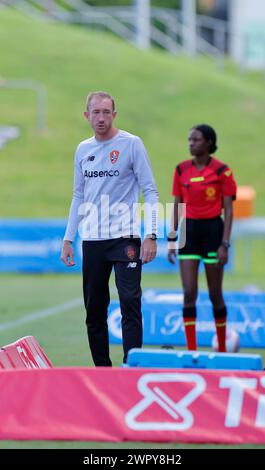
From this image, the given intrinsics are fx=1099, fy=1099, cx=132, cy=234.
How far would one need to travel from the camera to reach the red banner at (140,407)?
6.43m

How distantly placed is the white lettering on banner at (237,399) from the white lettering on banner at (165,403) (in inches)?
6.3

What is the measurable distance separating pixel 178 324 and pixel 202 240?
5.82 feet

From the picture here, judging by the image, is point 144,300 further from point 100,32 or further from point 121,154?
point 100,32

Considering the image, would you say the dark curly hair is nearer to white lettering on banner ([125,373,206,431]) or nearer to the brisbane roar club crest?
the brisbane roar club crest

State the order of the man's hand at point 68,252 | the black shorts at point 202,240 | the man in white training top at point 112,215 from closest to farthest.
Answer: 1. the man in white training top at point 112,215
2. the man's hand at point 68,252
3. the black shorts at point 202,240

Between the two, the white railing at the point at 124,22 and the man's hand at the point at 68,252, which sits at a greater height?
the white railing at the point at 124,22

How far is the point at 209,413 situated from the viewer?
21.1ft

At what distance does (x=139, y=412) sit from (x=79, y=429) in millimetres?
369

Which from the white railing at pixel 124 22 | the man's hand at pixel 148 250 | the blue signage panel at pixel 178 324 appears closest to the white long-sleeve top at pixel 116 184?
the man's hand at pixel 148 250

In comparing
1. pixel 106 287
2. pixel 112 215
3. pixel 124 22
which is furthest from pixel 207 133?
pixel 124 22

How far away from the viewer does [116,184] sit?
26.8ft

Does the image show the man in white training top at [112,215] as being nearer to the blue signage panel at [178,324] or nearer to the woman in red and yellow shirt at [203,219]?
the woman in red and yellow shirt at [203,219]

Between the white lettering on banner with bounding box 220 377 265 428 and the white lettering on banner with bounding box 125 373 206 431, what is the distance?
0.52 feet
